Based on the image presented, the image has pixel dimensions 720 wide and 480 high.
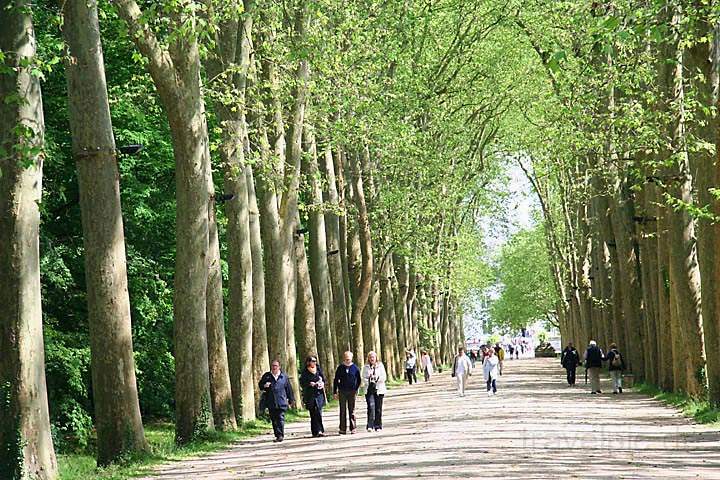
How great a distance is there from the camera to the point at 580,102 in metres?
30.9

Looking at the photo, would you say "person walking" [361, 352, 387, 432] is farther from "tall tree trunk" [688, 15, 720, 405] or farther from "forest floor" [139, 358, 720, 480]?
"tall tree trunk" [688, 15, 720, 405]

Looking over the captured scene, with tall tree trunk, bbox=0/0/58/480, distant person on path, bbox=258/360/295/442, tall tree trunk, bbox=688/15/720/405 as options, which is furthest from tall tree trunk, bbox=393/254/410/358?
tall tree trunk, bbox=0/0/58/480

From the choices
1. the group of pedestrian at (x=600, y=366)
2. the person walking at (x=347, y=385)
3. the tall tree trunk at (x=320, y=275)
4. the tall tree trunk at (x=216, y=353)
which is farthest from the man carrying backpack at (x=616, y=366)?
the tall tree trunk at (x=216, y=353)

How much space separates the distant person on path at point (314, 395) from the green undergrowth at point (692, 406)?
717 cm

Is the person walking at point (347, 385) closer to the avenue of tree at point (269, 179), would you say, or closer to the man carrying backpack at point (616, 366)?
the avenue of tree at point (269, 179)

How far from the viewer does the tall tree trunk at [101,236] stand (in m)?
19.5

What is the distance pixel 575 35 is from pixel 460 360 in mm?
12290

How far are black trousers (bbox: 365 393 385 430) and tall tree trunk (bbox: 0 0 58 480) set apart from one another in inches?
391

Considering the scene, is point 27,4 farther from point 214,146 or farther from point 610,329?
point 610,329

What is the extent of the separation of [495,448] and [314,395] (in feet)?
21.7

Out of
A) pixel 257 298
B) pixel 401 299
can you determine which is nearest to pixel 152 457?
pixel 257 298

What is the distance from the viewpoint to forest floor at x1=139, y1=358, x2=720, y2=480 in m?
15.9

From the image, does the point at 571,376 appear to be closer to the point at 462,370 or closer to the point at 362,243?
the point at 462,370

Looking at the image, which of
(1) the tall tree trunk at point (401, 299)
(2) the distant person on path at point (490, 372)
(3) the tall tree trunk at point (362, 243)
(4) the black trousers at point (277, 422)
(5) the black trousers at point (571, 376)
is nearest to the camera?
(4) the black trousers at point (277, 422)
